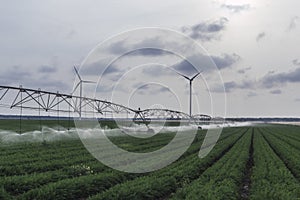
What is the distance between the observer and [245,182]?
1997 cm

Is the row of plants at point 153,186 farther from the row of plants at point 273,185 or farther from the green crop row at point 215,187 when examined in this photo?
the row of plants at point 273,185

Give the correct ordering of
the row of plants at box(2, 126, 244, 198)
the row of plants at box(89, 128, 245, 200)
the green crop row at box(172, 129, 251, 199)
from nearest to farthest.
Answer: the green crop row at box(172, 129, 251, 199) → the row of plants at box(89, 128, 245, 200) → the row of plants at box(2, 126, 244, 198)

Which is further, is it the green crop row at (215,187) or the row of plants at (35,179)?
the row of plants at (35,179)

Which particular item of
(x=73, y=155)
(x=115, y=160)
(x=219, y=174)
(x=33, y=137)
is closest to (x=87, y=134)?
(x=33, y=137)

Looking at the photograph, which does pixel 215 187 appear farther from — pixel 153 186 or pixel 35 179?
pixel 35 179

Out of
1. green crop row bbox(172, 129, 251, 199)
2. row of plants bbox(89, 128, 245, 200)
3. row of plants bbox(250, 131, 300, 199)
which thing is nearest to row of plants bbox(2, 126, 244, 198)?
row of plants bbox(89, 128, 245, 200)

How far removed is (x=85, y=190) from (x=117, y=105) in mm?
44843

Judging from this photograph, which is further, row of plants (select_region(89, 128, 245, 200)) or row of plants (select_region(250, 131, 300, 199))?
row of plants (select_region(89, 128, 245, 200))

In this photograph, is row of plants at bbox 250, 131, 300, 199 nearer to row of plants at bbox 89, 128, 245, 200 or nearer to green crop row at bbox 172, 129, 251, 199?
green crop row at bbox 172, 129, 251, 199

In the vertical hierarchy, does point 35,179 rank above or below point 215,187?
above

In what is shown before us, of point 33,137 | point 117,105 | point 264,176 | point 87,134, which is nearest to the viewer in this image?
point 264,176

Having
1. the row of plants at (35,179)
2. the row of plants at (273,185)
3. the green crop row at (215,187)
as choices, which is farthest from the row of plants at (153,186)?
the row of plants at (273,185)

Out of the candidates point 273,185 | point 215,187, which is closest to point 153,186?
point 215,187

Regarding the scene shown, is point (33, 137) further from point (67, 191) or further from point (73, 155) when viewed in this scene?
point (67, 191)
